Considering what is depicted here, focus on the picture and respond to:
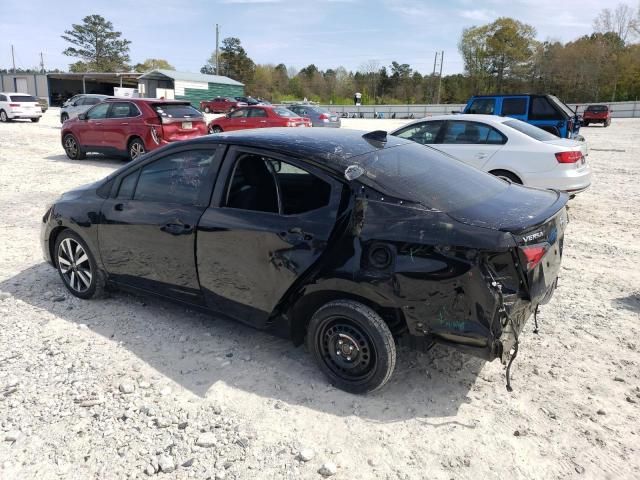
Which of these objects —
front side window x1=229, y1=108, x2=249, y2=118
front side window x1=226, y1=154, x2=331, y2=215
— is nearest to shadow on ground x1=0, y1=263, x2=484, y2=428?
front side window x1=226, y1=154, x2=331, y2=215

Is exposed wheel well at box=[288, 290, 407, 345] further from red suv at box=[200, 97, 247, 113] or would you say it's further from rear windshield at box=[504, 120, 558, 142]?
red suv at box=[200, 97, 247, 113]

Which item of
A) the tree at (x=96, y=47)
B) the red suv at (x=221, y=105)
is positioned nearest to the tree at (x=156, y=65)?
the tree at (x=96, y=47)

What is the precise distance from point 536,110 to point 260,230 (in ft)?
38.7

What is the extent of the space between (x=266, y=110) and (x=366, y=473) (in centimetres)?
1704

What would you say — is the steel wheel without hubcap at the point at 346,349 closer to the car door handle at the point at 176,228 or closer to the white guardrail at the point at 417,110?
the car door handle at the point at 176,228

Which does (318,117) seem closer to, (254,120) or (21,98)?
(254,120)

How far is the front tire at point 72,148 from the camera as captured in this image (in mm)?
13407

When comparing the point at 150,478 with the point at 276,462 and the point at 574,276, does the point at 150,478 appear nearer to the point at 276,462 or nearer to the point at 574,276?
the point at 276,462

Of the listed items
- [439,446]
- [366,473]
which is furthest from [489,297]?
[366,473]

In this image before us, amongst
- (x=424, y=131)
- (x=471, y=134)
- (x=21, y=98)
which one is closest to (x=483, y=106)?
(x=424, y=131)

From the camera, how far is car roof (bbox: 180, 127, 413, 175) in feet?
10.7

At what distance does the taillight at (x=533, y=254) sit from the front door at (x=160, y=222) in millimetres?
2199

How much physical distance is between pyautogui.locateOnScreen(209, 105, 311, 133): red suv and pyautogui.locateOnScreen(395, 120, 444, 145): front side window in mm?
9922

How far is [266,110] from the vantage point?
18328 mm
